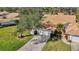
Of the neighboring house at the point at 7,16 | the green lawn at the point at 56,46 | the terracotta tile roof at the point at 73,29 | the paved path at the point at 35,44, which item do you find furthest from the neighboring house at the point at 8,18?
the terracotta tile roof at the point at 73,29

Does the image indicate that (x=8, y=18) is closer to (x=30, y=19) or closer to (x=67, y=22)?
(x=30, y=19)

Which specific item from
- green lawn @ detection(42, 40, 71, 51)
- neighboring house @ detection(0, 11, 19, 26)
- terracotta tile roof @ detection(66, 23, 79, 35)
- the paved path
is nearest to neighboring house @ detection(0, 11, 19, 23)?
neighboring house @ detection(0, 11, 19, 26)

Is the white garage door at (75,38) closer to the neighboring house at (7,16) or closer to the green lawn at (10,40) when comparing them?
the green lawn at (10,40)

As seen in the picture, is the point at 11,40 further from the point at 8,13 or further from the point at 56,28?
the point at 56,28

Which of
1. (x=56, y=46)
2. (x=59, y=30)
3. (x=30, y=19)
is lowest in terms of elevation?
(x=56, y=46)

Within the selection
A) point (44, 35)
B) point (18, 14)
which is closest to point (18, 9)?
Result: point (18, 14)

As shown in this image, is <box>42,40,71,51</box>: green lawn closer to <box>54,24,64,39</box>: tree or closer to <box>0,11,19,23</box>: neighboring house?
<box>54,24,64,39</box>: tree

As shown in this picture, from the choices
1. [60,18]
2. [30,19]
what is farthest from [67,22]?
[30,19]
